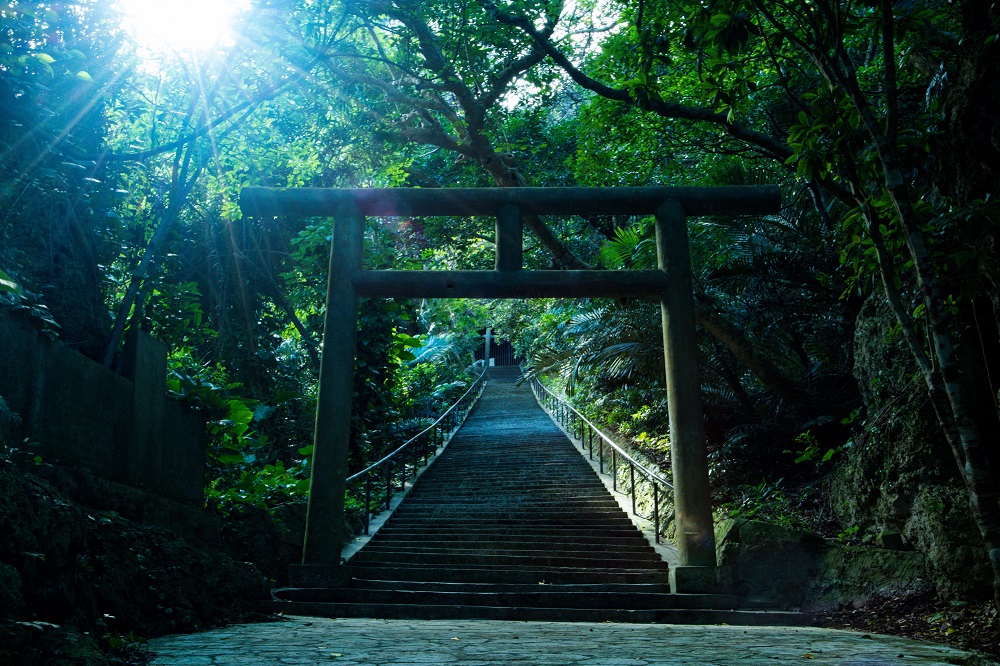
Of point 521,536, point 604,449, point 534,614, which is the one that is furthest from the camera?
point 604,449

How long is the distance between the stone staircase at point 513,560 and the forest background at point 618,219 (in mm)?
1430

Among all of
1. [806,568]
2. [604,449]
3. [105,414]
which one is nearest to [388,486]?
[604,449]

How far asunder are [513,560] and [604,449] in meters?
6.28

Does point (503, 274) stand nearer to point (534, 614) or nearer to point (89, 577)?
point (534, 614)

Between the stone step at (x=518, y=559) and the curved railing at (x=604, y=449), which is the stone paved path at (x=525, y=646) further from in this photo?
the curved railing at (x=604, y=449)

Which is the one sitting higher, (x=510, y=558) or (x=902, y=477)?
(x=902, y=477)

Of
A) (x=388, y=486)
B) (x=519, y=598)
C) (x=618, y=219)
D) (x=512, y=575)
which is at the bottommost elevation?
(x=519, y=598)

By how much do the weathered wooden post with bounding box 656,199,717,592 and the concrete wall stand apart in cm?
500

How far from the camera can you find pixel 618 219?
1504cm

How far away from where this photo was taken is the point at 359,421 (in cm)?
1327

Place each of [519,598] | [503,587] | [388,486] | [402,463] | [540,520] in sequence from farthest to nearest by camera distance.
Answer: [402,463] < [388,486] < [540,520] < [503,587] < [519,598]

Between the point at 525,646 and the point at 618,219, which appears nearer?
the point at 525,646

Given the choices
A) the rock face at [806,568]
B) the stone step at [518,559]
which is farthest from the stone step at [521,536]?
the rock face at [806,568]

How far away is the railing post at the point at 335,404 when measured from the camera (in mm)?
7910
